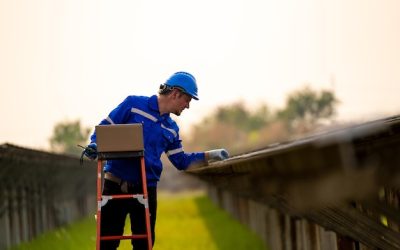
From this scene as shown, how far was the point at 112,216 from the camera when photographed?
26.9 feet

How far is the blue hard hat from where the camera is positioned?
7.88m

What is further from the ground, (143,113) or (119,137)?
(143,113)

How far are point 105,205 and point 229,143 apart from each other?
14217 cm

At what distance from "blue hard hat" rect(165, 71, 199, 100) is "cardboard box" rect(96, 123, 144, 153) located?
47 cm

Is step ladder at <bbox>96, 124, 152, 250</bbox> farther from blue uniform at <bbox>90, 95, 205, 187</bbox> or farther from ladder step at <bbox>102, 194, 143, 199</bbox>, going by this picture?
blue uniform at <bbox>90, 95, 205, 187</bbox>

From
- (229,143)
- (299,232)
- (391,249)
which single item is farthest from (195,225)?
(229,143)

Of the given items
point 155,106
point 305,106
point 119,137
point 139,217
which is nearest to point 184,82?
point 155,106

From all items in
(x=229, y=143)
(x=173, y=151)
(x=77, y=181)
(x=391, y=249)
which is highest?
(x=229, y=143)

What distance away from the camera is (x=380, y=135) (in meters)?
4.38

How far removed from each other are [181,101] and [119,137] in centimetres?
61

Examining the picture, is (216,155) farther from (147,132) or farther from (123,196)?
(123,196)

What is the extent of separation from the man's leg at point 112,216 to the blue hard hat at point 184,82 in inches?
39.4

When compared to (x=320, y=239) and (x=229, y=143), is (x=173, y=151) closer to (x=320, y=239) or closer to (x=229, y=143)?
(x=320, y=239)

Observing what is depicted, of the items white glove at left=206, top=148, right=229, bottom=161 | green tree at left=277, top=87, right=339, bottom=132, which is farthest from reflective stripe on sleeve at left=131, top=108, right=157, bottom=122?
green tree at left=277, top=87, right=339, bottom=132
